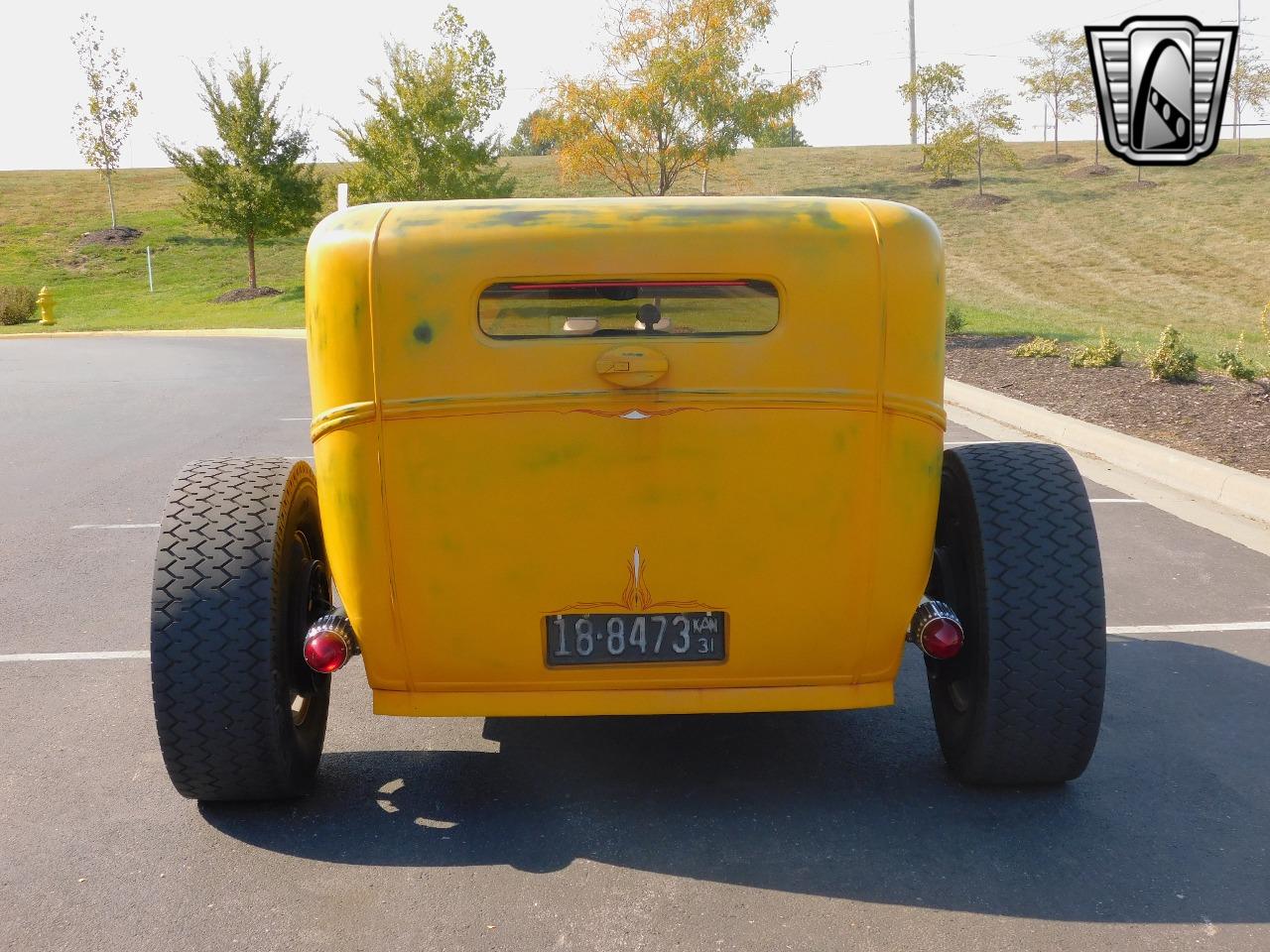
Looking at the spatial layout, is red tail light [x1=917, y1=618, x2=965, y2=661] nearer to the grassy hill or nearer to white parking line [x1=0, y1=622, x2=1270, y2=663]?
white parking line [x1=0, y1=622, x2=1270, y2=663]

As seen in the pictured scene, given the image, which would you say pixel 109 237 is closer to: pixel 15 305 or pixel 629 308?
pixel 15 305

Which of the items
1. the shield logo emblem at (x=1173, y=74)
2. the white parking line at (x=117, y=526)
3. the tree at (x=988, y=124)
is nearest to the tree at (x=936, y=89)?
the tree at (x=988, y=124)

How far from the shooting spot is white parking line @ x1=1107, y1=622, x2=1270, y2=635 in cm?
553

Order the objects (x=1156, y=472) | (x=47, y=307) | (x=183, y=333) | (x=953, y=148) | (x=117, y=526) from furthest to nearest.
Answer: (x=953, y=148), (x=47, y=307), (x=183, y=333), (x=1156, y=472), (x=117, y=526)

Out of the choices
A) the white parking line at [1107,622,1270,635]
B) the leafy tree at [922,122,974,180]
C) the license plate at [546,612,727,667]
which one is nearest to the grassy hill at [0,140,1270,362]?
the leafy tree at [922,122,974,180]

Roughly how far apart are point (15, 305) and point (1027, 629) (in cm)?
3507

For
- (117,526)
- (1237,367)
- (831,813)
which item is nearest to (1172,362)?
(1237,367)

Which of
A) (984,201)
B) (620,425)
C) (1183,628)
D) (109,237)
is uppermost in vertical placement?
(109,237)

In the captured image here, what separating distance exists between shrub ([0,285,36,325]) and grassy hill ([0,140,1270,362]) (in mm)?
1477

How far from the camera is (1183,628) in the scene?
18.3ft

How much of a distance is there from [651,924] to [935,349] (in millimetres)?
1681

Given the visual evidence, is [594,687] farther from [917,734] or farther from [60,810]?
[60,810]

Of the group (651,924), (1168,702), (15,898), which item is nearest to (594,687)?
(651,924)

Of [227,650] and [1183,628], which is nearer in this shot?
[227,650]
